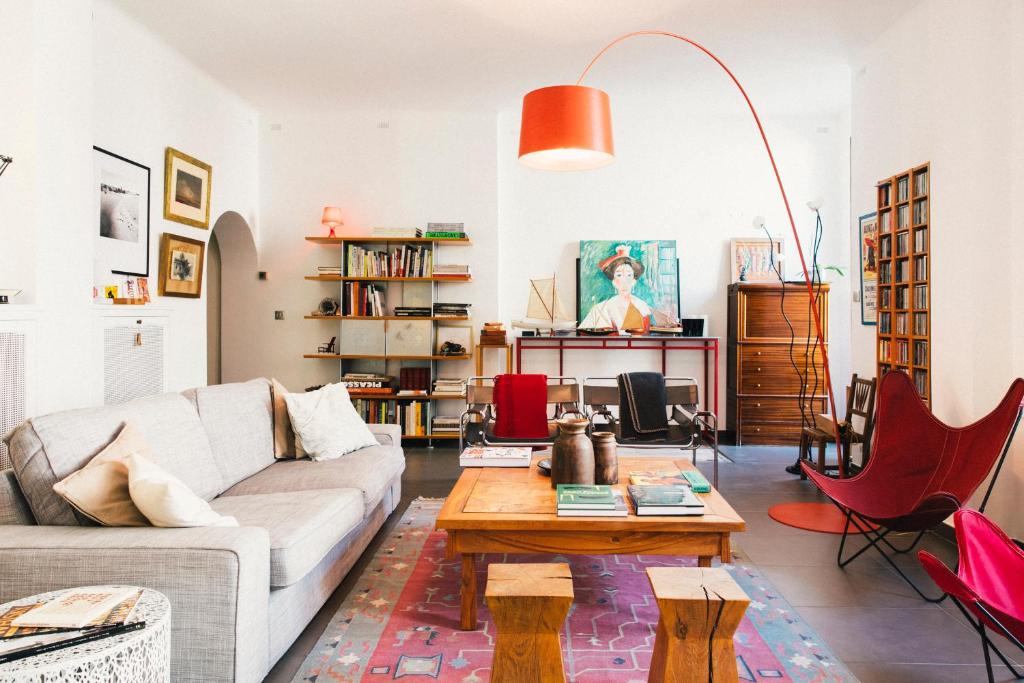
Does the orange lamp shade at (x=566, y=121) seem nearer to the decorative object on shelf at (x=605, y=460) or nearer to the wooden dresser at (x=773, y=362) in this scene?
the decorative object on shelf at (x=605, y=460)

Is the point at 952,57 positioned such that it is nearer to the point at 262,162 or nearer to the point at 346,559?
the point at 346,559

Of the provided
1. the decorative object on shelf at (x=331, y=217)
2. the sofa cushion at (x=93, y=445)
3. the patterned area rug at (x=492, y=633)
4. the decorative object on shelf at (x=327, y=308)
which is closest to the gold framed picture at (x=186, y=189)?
the decorative object on shelf at (x=331, y=217)

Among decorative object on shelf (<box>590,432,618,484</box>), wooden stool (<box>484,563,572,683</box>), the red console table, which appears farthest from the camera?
the red console table

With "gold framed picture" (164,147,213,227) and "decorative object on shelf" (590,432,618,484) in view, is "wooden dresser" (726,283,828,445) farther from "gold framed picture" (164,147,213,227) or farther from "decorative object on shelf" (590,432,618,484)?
"gold framed picture" (164,147,213,227)

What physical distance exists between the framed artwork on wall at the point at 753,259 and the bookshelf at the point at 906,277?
72.4 inches

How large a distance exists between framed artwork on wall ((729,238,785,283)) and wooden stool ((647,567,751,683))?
202 inches

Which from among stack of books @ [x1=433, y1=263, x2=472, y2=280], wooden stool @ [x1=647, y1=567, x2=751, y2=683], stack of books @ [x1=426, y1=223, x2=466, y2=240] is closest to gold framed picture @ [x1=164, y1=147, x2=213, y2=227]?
stack of books @ [x1=426, y1=223, x2=466, y2=240]

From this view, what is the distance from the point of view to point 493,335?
6051 millimetres

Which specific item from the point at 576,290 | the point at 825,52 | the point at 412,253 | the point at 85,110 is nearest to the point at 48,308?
the point at 85,110

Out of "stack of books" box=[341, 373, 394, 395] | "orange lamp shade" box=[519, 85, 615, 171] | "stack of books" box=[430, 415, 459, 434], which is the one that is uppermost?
"orange lamp shade" box=[519, 85, 615, 171]

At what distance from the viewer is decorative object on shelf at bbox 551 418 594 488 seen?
2.94 m

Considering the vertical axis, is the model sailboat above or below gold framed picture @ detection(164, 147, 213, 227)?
below

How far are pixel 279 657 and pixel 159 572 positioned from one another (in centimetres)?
61

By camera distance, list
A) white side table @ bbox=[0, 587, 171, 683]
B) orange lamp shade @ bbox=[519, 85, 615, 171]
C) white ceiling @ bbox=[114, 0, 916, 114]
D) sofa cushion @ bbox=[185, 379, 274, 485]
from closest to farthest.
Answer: white side table @ bbox=[0, 587, 171, 683] < orange lamp shade @ bbox=[519, 85, 615, 171] < sofa cushion @ bbox=[185, 379, 274, 485] < white ceiling @ bbox=[114, 0, 916, 114]
